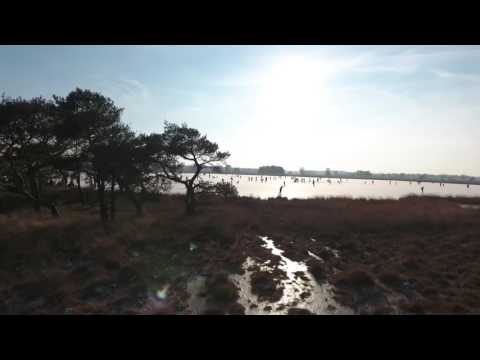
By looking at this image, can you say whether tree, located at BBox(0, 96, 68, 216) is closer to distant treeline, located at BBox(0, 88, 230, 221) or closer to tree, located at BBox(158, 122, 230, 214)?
distant treeline, located at BBox(0, 88, 230, 221)

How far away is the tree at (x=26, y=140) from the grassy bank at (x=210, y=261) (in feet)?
13.5

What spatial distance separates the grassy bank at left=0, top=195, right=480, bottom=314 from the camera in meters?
6.40

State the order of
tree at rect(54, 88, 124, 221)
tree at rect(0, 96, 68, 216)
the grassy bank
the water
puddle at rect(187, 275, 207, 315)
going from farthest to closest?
1. the water
2. tree at rect(54, 88, 124, 221)
3. tree at rect(0, 96, 68, 216)
4. the grassy bank
5. puddle at rect(187, 275, 207, 315)

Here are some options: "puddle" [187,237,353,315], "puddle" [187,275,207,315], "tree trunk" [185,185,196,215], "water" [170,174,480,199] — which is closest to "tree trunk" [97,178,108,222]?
"tree trunk" [185,185,196,215]

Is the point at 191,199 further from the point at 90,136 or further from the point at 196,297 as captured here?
the point at 196,297

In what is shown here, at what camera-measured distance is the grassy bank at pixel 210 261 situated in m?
6.40

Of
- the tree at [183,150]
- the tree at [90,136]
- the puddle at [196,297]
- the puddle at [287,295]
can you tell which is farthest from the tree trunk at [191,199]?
the puddle at [196,297]

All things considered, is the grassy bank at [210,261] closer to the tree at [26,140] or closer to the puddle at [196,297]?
the puddle at [196,297]

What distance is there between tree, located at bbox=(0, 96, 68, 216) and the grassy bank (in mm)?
4111
